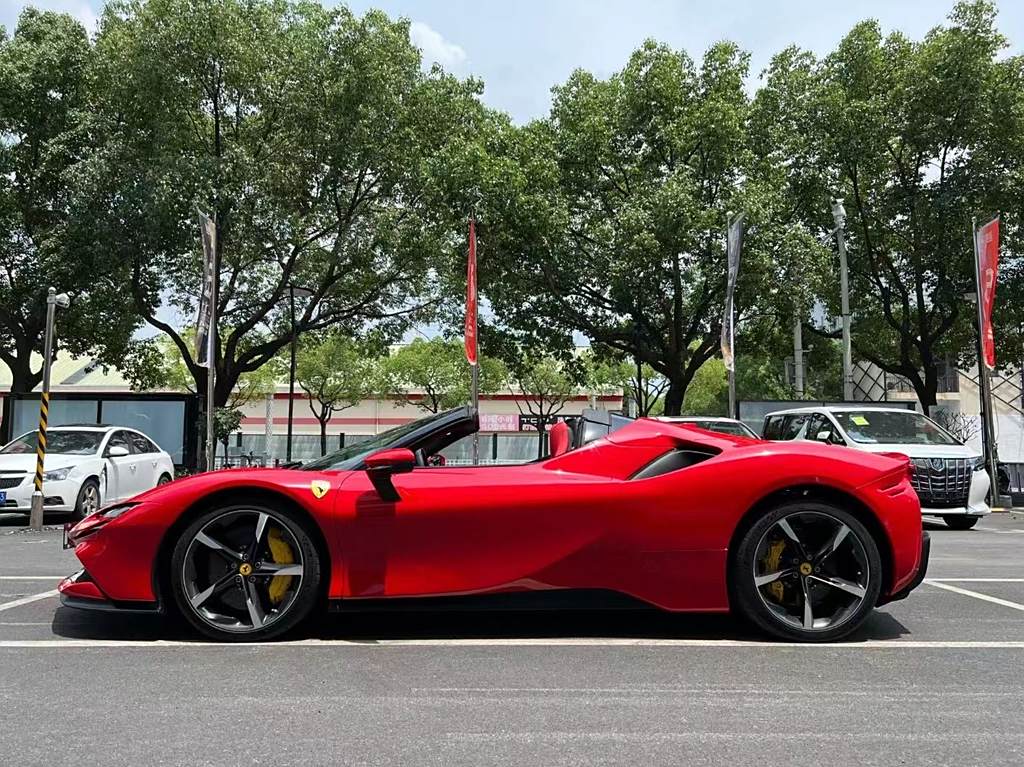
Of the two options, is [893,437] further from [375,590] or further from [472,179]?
[472,179]

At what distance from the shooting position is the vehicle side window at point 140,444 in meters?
14.0

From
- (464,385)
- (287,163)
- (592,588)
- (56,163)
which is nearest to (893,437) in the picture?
(592,588)

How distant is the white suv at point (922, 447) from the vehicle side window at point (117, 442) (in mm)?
10615

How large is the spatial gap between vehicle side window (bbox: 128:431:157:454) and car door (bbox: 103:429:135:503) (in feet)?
0.70

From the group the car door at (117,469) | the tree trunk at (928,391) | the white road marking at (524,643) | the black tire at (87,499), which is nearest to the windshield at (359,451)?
the white road marking at (524,643)

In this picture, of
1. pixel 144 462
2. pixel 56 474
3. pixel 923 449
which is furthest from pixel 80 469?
pixel 923 449

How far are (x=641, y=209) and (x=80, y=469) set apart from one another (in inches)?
552

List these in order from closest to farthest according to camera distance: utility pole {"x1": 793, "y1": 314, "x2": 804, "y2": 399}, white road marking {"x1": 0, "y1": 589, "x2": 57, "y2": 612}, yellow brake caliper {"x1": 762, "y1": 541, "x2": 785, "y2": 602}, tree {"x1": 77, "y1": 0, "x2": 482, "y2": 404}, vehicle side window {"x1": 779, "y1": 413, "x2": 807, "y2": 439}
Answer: yellow brake caliper {"x1": 762, "y1": 541, "x2": 785, "y2": 602} → white road marking {"x1": 0, "y1": 589, "x2": 57, "y2": 612} → vehicle side window {"x1": 779, "y1": 413, "x2": 807, "y2": 439} → tree {"x1": 77, "y1": 0, "x2": 482, "y2": 404} → utility pole {"x1": 793, "y1": 314, "x2": 804, "y2": 399}

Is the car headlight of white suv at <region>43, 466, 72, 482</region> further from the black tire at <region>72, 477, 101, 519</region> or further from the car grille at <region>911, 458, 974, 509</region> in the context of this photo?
the car grille at <region>911, 458, 974, 509</region>

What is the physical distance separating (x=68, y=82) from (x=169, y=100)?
3.91 meters

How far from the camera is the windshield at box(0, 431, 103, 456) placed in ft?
42.7

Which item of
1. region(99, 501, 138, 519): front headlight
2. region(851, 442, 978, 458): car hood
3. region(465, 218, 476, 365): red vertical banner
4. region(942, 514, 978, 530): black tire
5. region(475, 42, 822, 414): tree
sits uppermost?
region(475, 42, 822, 414): tree

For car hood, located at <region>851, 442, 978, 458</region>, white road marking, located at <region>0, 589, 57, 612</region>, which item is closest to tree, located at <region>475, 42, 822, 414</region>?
car hood, located at <region>851, 442, 978, 458</region>

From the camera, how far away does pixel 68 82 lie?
2286 centimetres
